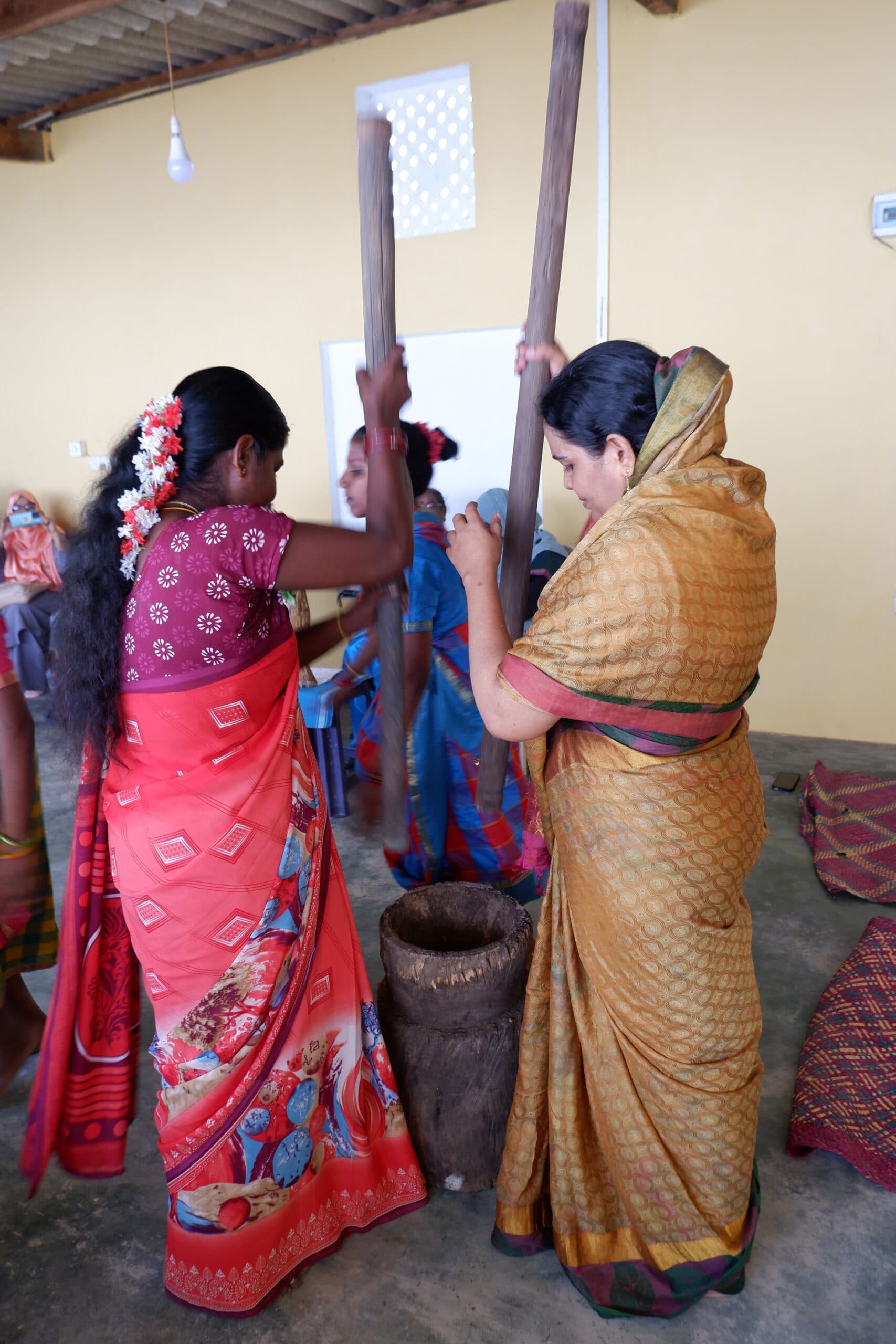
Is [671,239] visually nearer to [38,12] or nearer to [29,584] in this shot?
[38,12]

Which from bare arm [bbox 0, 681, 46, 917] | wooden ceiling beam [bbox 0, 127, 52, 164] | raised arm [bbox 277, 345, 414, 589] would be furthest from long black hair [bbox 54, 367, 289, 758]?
wooden ceiling beam [bbox 0, 127, 52, 164]

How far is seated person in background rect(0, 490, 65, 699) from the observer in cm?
583

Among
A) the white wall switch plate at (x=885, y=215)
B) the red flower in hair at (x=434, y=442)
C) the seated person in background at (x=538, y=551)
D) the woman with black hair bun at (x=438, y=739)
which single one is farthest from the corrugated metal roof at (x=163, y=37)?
the woman with black hair bun at (x=438, y=739)

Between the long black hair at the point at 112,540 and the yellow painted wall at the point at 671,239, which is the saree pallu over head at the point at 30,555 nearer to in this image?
the yellow painted wall at the point at 671,239

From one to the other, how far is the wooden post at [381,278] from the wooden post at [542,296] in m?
0.21

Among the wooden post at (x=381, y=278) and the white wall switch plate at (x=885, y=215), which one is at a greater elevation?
the white wall switch plate at (x=885, y=215)

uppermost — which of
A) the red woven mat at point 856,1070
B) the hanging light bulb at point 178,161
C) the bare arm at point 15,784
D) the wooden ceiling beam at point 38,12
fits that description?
the wooden ceiling beam at point 38,12

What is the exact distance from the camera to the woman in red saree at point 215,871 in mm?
1489

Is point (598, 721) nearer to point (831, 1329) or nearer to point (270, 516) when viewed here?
point (270, 516)

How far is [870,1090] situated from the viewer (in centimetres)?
221

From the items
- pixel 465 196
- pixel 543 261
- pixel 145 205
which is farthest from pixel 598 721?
pixel 145 205

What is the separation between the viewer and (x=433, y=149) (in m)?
4.90

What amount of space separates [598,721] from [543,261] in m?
0.78

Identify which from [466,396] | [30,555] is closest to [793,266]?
[466,396]
